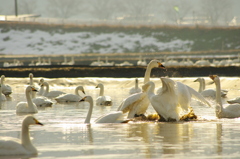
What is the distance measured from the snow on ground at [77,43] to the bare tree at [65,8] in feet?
186

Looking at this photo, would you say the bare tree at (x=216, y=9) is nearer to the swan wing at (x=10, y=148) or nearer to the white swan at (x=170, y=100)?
the white swan at (x=170, y=100)

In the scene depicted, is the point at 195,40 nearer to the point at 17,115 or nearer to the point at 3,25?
the point at 3,25

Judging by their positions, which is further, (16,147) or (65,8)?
(65,8)

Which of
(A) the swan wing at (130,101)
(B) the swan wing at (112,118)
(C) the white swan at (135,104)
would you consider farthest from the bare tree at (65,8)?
(B) the swan wing at (112,118)

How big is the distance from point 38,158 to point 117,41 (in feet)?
209

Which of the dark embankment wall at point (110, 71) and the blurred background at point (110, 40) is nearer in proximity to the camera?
the dark embankment wall at point (110, 71)

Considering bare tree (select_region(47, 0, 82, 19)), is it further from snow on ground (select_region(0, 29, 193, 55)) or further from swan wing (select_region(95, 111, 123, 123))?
swan wing (select_region(95, 111, 123, 123))

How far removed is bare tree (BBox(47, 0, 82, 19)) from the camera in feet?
432

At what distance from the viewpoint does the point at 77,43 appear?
236 ft

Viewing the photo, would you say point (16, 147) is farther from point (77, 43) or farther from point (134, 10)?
point (134, 10)

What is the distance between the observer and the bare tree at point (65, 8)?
432 ft

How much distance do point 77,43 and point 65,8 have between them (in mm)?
65240

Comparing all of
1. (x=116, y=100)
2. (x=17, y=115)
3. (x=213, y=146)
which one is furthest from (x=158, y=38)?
(x=213, y=146)

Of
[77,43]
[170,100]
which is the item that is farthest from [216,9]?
[170,100]
